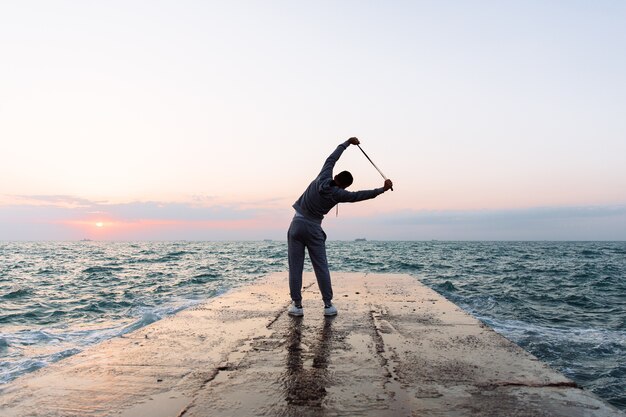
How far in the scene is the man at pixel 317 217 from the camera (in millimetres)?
5090

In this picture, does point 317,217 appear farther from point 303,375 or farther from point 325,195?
point 303,375

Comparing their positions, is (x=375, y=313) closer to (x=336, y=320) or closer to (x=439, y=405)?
(x=336, y=320)

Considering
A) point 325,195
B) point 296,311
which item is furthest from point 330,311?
point 325,195

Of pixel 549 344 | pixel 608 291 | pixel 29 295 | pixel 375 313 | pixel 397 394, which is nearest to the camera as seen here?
pixel 397 394

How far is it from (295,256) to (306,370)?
232 centimetres

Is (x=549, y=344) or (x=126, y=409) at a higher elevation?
(x=126, y=409)

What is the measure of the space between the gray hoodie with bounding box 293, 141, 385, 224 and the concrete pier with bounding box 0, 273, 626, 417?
1.30 m

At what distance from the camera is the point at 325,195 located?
516 centimetres

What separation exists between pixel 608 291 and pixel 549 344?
10.7m

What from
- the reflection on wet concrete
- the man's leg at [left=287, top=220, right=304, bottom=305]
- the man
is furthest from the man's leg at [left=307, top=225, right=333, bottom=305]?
the reflection on wet concrete

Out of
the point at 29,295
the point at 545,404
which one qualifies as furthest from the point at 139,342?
the point at 29,295

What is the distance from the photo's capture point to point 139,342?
4152mm

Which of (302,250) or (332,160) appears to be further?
(302,250)

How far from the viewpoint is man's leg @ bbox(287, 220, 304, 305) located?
5.45 m
